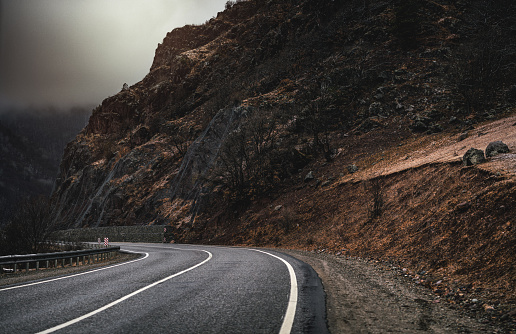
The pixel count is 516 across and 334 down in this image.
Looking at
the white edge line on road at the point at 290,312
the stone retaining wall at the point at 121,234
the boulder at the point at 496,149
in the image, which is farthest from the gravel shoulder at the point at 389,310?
the stone retaining wall at the point at 121,234

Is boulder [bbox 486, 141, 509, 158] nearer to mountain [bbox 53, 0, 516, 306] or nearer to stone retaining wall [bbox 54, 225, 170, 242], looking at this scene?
mountain [bbox 53, 0, 516, 306]

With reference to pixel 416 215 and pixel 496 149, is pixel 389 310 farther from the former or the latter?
pixel 496 149

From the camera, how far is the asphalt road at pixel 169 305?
13.1 ft

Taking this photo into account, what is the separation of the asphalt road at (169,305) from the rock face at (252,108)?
25.8 metres

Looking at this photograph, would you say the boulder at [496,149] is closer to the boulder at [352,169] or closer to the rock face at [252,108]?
the boulder at [352,169]

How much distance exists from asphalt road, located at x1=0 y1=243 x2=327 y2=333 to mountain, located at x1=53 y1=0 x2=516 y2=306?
4102 millimetres

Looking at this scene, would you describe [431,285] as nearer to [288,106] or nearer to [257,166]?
[257,166]

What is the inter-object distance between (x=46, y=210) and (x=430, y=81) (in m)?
45.9

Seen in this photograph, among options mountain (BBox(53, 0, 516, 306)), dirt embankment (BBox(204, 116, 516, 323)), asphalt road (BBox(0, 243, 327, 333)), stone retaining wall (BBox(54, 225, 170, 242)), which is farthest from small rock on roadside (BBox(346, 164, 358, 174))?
stone retaining wall (BBox(54, 225, 170, 242))

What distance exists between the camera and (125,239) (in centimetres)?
4284

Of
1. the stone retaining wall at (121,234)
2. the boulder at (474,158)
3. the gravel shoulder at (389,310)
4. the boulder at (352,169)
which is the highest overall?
the boulder at (352,169)

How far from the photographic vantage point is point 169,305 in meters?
5.15

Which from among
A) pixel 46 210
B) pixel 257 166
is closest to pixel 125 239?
pixel 46 210

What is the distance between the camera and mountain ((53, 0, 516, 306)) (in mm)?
11117
